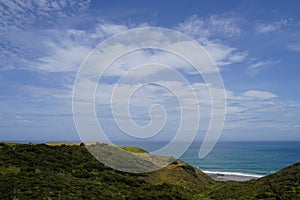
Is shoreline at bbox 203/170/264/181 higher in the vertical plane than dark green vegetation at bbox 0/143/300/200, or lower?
lower

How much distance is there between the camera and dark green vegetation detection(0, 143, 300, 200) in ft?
81.9

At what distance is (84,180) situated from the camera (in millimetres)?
31906

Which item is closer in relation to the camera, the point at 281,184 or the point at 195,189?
the point at 281,184

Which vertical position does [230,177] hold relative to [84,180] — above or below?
below

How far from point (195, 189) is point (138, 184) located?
11.1 metres

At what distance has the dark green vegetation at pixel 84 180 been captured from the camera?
2497 centimetres

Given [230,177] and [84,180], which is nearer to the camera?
[84,180]

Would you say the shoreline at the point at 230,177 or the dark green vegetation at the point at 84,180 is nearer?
the dark green vegetation at the point at 84,180

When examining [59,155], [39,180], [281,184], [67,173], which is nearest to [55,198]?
[39,180]

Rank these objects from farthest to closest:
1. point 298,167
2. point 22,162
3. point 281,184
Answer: point 298,167 < point 281,184 < point 22,162

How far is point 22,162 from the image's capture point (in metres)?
34.4

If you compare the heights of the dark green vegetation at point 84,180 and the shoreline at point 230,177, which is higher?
the dark green vegetation at point 84,180

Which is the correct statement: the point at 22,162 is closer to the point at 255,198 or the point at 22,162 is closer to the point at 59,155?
the point at 59,155

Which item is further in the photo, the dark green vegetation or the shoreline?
the shoreline
